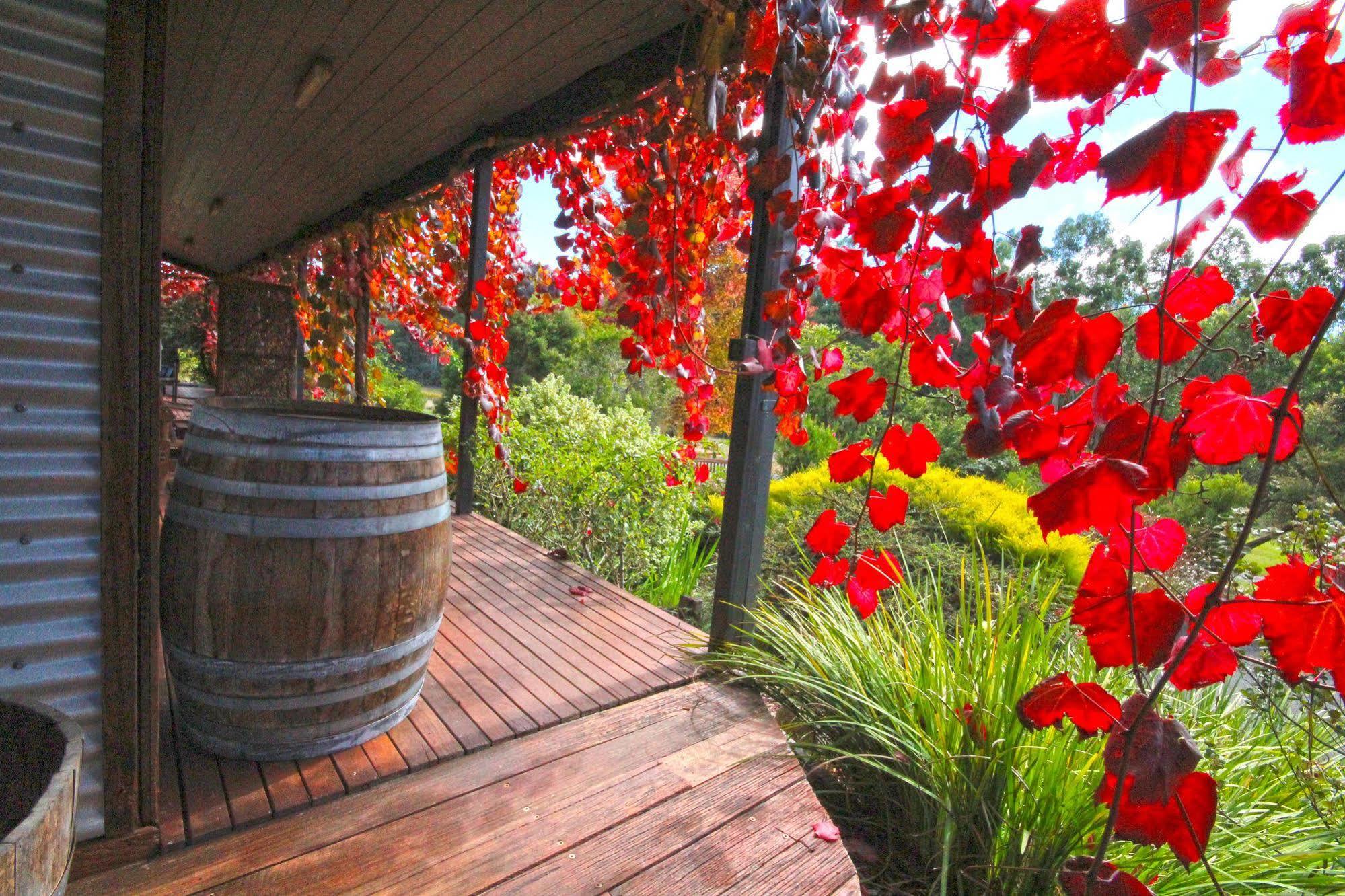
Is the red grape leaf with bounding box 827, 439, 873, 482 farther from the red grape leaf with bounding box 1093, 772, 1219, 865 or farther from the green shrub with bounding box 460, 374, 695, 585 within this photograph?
the green shrub with bounding box 460, 374, 695, 585

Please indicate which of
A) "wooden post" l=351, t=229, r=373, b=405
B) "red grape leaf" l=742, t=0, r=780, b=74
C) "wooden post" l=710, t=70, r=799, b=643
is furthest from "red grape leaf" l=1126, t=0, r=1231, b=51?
"wooden post" l=351, t=229, r=373, b=405

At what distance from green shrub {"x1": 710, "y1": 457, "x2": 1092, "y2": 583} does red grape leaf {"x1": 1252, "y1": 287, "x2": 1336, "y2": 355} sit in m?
1.93

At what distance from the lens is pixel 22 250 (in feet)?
3.28

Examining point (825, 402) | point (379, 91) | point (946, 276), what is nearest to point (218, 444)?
point (946, 276)

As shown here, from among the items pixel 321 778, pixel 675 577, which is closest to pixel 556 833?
pixel 321 778

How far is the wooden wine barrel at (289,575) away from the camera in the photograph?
135 centimetres

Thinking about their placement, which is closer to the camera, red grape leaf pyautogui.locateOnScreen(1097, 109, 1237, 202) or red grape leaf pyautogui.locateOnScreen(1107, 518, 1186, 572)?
red grape leaf pyautogui.locateOnScreen(1097, 109, 1237, 202)

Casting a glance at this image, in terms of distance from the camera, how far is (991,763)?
1.44m

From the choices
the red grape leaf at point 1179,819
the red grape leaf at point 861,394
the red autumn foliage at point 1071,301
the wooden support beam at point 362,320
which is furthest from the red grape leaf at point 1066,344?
the wooden support beam at point 362,320

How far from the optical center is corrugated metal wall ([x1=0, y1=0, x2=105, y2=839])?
99 centimetres

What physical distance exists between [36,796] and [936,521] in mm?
3222

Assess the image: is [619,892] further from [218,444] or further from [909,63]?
[909,63]

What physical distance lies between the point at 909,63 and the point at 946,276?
0.36 meters

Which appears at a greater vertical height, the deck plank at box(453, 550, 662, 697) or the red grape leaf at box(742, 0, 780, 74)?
the red grape leaf at box(742, 0, 780, 74)
